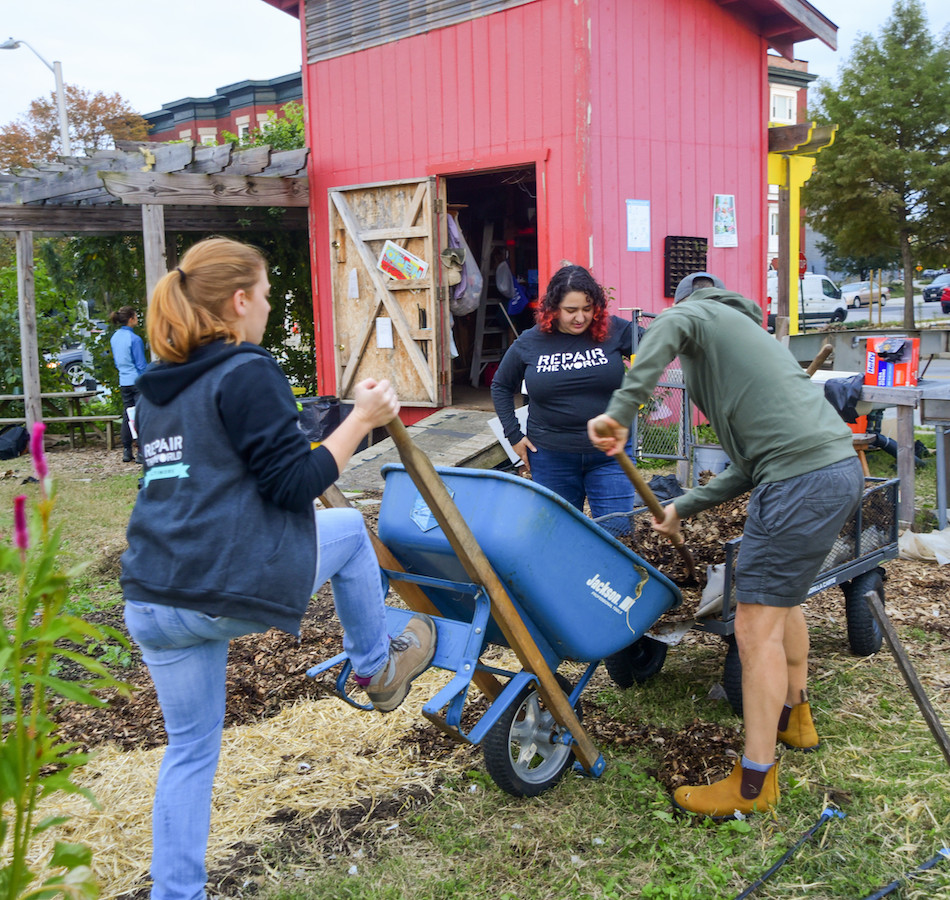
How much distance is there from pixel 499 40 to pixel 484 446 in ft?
12.6

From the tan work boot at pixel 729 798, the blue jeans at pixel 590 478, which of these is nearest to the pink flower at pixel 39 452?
the tan work boot at pixel 729 798

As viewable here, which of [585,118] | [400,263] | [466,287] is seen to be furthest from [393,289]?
[585,118]

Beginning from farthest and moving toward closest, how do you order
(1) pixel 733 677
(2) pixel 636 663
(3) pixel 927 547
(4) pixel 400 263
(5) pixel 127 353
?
(5) pixel 127 353 → (4) pixel 400 263 → (3) pixel 927 547 → (2) pixel 636 663 → (1) pixel 733 677

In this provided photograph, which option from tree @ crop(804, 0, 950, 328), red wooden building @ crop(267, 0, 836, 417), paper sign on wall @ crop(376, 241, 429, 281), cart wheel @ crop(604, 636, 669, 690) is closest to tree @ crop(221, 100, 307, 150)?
red wooden building @ crop(267, 0, 836, 417)

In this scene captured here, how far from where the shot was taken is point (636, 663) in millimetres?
4105

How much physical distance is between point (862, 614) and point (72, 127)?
29.3 metres

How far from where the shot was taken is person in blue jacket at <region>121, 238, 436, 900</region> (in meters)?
2.08

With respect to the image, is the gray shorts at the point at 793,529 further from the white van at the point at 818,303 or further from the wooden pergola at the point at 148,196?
the white van at the point at 818,303

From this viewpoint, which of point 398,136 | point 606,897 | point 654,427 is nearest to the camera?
point 606,897

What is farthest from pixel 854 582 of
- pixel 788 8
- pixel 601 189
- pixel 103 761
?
pixel 788 8

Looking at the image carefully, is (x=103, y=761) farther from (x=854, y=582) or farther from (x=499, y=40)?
(x=499, y=40)

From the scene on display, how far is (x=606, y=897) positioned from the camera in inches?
106

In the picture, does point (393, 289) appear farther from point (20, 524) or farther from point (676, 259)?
point (20, 524)

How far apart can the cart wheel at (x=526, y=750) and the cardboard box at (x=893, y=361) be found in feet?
13.9
